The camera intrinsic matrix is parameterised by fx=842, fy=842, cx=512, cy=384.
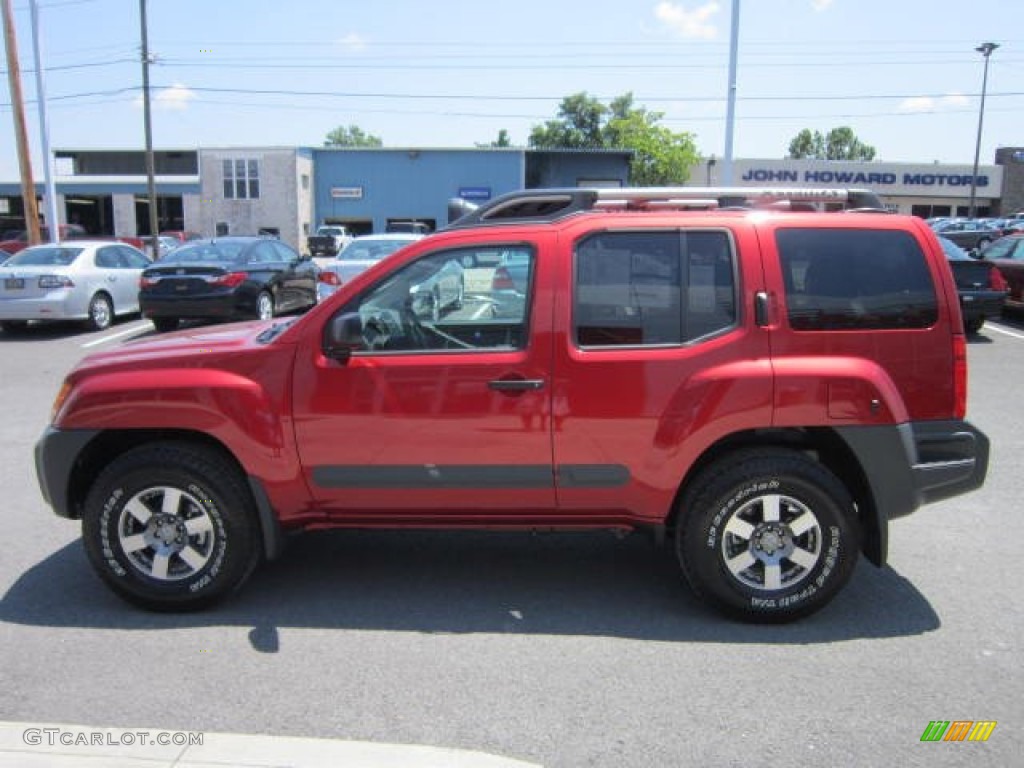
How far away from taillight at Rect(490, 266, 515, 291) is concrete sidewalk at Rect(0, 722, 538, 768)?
6.67 ft

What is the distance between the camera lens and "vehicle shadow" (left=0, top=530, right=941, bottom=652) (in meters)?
3.90

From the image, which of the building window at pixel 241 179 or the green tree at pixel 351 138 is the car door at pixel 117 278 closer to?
the building window at pixel 241 179

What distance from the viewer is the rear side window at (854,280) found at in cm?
383

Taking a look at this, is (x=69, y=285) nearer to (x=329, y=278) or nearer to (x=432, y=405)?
(x=329, y=278)

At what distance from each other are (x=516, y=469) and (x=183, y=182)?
56638 mm

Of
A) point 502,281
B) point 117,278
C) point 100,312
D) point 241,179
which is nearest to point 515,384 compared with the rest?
point 502,281

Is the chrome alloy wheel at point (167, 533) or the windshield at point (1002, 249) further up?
the windshield at point (1002, 249)

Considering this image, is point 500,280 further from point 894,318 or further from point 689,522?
point 894,318

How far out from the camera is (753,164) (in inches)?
2333

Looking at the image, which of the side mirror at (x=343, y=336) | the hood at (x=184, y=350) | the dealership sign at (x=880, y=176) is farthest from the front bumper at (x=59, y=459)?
the dealership sign at (x=880, y=176)

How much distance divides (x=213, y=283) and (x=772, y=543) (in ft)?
38.0

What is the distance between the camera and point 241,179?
5172 centimetres

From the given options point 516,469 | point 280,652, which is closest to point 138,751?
point 280,652

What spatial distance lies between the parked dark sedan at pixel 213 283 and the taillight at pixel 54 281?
4.03 feet
